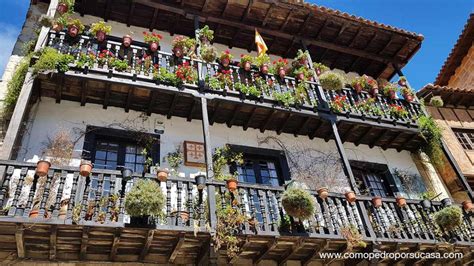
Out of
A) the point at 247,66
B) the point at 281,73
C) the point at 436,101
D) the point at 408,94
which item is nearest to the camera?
the point at 247,66

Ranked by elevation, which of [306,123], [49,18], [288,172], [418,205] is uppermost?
[49,18]

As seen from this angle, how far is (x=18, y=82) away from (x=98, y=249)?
437 centimetres

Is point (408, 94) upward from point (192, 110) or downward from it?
upward

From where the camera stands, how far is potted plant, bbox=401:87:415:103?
12.8m

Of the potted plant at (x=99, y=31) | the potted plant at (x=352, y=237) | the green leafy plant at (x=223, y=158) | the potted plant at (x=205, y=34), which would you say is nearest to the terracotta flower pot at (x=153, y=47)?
the potted plant at (x=99, y=31)

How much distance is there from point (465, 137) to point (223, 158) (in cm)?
992

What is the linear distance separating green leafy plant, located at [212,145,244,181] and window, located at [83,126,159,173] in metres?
1.50

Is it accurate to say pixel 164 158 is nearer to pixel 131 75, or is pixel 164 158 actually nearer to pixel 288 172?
pixel 131 75

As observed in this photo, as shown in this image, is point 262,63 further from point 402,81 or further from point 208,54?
point 402,81

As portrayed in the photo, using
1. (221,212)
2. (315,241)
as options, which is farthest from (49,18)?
(315,241)

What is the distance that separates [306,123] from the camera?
38.1 ft

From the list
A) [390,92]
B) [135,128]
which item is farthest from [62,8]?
[390,92]

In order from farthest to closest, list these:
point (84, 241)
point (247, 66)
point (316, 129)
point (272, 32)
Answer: point (272, 32) → point (316, 129) → point (247, 66) → point (84, 241)

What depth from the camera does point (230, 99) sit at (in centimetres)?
1019
